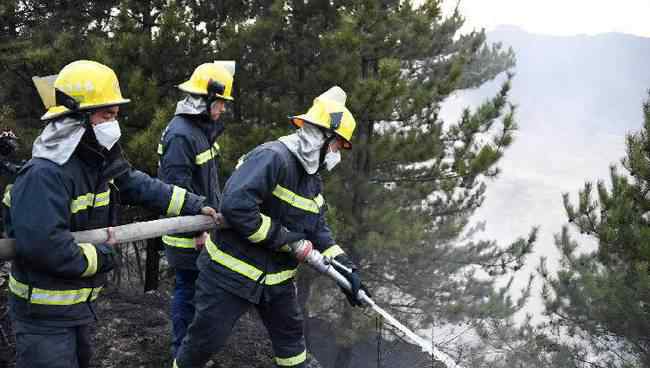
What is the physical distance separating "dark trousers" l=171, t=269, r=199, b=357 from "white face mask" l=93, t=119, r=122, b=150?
1.36 metres

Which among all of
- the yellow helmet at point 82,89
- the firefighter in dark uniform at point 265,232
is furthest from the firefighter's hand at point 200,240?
the yellow helmet at point 82,89

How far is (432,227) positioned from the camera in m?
9.55

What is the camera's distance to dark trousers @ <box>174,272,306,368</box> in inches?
107

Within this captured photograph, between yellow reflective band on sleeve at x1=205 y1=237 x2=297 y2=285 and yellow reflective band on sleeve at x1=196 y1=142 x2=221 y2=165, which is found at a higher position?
yellow reflective band on sleeve at x1=196 y1=142 x2=221 y2=165

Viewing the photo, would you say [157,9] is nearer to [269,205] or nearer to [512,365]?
[269,205]

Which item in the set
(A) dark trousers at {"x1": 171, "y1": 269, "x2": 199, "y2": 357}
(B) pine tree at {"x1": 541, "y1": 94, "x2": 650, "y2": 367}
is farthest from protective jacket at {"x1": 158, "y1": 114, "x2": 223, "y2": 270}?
(B) pine tree at {"x1": 541, "y1": 94, "x2": 650, "y2": 367}

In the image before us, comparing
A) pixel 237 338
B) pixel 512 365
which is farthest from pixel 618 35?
pixel 237 338

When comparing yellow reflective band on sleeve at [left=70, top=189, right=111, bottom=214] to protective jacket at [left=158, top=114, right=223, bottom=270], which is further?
protective jacket at [left=158, top=114, right=223, bottom=270]

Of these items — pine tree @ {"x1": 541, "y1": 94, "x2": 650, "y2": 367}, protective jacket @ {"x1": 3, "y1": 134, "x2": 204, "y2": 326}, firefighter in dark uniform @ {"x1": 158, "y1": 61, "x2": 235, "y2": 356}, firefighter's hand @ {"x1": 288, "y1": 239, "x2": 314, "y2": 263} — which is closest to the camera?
protective jacket @ {"x1": 3, "y1": 134, "x2": 204, "y2": 326}

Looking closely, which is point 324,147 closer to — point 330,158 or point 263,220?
point 330,158

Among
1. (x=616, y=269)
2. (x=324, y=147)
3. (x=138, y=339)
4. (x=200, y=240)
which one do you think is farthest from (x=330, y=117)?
(x=616, y=269)

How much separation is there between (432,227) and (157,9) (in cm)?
590

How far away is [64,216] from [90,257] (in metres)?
0.21

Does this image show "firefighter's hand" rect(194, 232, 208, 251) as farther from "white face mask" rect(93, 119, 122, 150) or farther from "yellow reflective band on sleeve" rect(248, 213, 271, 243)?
"white face mask" rect(93, 119, 122, 150)
